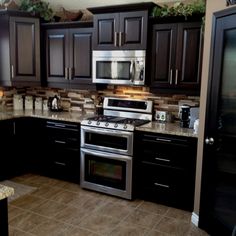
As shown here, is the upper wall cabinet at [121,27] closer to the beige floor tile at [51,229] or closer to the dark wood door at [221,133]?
the dark wood door at [221,133]

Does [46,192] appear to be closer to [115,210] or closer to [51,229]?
[51,229]

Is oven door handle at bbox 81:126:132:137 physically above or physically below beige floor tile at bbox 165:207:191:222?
above

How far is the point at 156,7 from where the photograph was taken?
3535 millimetres

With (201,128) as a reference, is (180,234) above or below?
below

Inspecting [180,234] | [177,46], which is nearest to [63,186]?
[180,234]

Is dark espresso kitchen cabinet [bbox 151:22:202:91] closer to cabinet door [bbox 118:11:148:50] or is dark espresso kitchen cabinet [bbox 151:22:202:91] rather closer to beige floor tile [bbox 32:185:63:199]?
cabinet door [bbox 118:11:148:50]

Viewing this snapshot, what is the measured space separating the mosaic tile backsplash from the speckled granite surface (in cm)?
22

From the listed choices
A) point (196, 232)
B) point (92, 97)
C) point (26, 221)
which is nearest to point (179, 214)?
point (196, 232)

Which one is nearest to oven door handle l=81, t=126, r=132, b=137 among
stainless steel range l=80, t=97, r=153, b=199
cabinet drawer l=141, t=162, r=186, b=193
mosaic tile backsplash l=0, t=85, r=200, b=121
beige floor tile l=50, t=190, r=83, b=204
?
stainless steel range l=80, t=97, r=153, b=199

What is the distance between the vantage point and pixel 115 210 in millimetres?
3369

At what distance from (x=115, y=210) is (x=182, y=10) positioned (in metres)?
2.46

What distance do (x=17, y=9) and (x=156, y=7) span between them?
212 centimetres

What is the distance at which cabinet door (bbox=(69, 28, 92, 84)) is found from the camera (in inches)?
160

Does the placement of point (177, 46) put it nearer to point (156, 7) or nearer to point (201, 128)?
point (156, 7)
